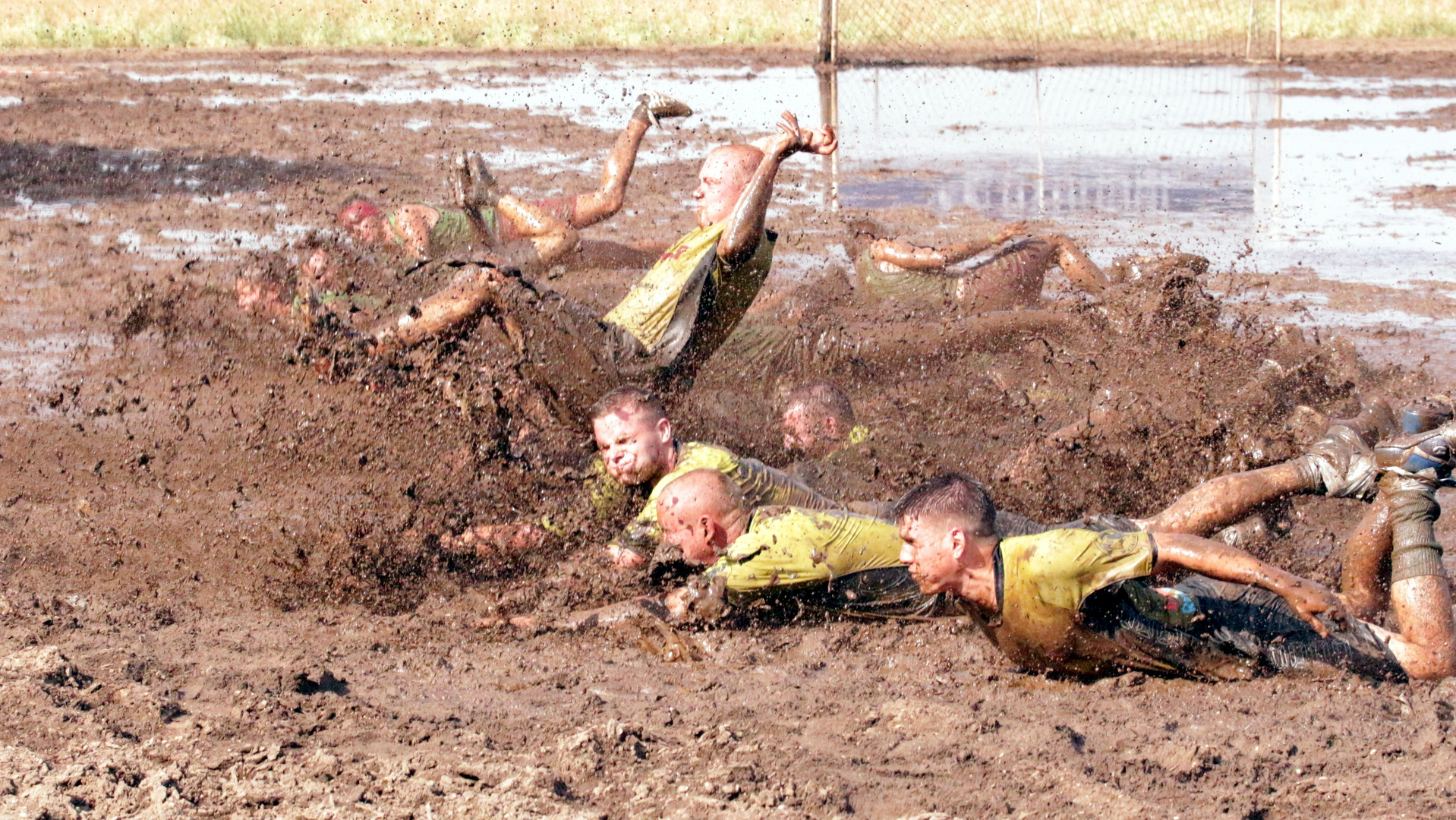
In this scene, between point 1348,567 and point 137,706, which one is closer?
point 137,706

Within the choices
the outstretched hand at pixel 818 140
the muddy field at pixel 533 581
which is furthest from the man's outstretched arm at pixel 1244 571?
the outstretched hand at pixel 818 140

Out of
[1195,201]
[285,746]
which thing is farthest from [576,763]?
[1195,201]

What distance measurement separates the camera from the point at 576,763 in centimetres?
391

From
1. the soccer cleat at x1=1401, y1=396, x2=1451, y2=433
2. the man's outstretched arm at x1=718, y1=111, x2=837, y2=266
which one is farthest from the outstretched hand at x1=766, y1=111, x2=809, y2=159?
the soccer cleat at x1=1401, y1=396, x2=1451, y2=433

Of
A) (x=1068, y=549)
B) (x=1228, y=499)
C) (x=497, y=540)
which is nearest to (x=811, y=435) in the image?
(x=497, y=540)

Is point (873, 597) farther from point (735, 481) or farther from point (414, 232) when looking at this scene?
point (414, 232)

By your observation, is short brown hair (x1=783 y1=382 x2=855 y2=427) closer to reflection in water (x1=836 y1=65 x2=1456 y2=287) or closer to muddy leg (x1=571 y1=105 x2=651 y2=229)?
muddy leg (x1=571 y1=105 x2=651 y2=229)

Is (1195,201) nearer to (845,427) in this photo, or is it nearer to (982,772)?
(845,427)

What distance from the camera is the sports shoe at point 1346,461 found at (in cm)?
506

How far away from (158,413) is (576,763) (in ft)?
14.6

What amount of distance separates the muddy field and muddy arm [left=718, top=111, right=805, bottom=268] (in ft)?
2.90

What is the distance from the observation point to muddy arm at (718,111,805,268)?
240 inches

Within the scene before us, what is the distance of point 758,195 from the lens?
6277mm

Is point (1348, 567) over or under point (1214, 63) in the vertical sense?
under
